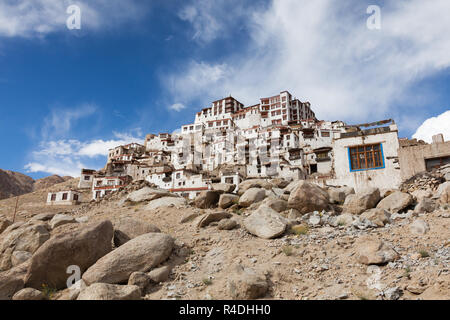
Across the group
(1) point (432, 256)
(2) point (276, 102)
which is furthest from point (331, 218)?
(2) point (276, 102)

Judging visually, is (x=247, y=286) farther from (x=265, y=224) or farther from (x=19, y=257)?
(x=19, y=257)

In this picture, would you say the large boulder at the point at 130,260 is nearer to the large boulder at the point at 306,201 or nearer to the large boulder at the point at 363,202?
the large boulder at the point at 306,201

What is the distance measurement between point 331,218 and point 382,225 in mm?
2437

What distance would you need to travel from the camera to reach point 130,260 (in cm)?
1032

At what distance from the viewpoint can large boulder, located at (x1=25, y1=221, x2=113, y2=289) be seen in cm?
1055

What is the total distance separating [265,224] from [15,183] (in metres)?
147

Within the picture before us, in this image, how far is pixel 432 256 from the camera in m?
9.20

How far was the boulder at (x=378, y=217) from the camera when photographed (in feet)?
41.3

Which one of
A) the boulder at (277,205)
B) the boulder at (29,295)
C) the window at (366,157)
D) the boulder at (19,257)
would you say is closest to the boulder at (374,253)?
the boulder at (277,205)

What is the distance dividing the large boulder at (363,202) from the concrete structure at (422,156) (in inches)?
344

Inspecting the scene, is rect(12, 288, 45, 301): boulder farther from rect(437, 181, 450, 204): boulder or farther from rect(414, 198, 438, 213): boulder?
rect(437, 181, 450, 204): boulder

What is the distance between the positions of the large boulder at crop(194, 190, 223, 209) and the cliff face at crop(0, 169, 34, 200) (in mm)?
125353

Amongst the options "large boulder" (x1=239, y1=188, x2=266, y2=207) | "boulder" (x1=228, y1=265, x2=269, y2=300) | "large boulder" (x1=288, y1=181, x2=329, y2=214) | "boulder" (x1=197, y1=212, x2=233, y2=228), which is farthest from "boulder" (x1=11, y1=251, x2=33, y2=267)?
"large boulder" (x1=288, y1=181, x2=329, y2=214)
